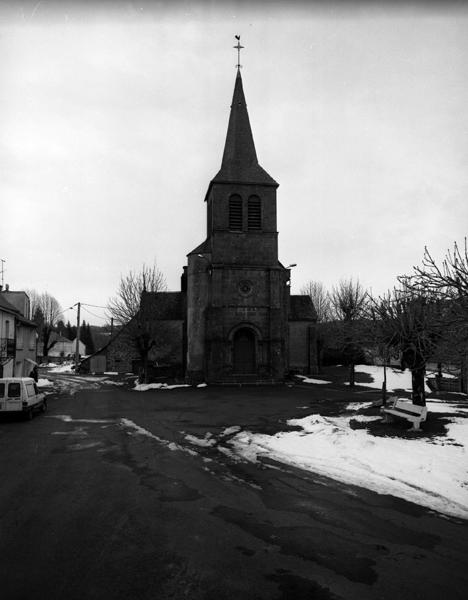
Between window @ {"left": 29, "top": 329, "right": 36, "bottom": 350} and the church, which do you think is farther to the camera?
window @ {"left": 29, "top": 329, "right": 36, "bottom": 350}

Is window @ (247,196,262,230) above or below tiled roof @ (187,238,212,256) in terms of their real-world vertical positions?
above

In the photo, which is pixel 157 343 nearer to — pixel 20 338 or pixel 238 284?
pixel 238 284

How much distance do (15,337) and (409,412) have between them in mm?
26827

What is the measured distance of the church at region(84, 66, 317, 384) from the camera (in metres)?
33.2

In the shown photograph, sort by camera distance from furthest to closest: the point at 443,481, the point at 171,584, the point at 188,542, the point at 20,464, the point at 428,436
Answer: the point at 428,436, the point at 20,464, the point at 443,481, the point at 188,542, the point at 171,584

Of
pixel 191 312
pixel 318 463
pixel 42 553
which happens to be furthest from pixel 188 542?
pixel 191 312

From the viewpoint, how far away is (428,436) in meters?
11.6

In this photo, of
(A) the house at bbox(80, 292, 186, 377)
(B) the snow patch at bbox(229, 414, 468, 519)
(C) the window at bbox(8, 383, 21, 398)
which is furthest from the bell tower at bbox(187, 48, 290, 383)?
(B) the snow patch at bbox(229, 414, 468, 519)

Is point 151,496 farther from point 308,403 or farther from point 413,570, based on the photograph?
point 308,403

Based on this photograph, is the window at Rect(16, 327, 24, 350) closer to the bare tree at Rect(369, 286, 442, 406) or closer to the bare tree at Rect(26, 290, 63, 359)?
the bare tree at Rect(369, 286, 442, 406)

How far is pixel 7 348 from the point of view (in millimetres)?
29453

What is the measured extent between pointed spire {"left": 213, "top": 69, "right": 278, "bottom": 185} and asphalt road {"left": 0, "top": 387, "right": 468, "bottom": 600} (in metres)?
27.7

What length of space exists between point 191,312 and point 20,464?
83.0 feet

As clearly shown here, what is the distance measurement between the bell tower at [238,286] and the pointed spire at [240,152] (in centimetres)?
8
